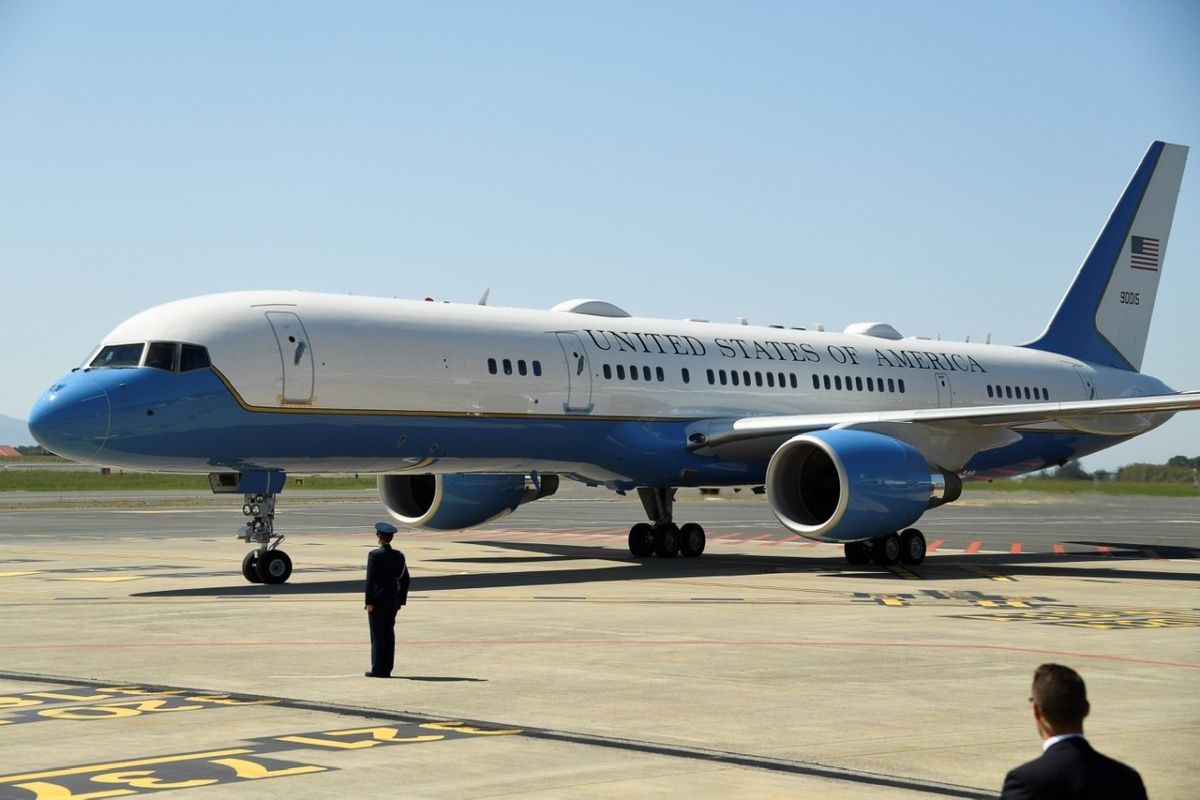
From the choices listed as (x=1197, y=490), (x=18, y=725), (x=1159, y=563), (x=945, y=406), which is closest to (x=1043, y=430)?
(x=945, y=406)

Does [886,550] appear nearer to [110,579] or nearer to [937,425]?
[937,425]

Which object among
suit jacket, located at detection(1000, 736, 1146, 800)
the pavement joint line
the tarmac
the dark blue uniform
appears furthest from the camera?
the dark blue uniform

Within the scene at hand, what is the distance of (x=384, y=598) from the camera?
43.1 ft

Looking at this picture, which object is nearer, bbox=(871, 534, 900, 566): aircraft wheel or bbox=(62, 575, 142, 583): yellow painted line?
bbox=(62, 575, 142, 583): yellow painted line

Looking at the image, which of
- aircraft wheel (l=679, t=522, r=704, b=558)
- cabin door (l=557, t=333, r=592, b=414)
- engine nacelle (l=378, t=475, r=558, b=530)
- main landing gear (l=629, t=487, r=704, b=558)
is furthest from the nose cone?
aircraft wheel (l=679, t=522, r=704, b=558)

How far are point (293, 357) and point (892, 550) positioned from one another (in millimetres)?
10821

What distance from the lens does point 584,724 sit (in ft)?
33.8

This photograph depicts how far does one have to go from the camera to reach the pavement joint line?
8383 millimetres

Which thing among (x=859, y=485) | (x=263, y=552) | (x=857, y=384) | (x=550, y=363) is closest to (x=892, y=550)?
(x=859, y=485)

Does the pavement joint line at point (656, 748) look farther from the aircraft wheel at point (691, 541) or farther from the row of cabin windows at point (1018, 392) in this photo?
the row of cabin windows at point (1018, 392)

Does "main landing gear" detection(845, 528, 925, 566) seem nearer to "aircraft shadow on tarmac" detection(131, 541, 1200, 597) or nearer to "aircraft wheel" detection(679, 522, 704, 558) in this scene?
"aircraft shadow on tarmac" detection(131, 541, 1200, 597)

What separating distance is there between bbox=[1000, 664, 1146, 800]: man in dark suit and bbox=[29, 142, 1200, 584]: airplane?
17.8 meters

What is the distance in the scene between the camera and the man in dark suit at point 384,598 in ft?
41.7

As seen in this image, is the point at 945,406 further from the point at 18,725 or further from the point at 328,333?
the point at 18,725
